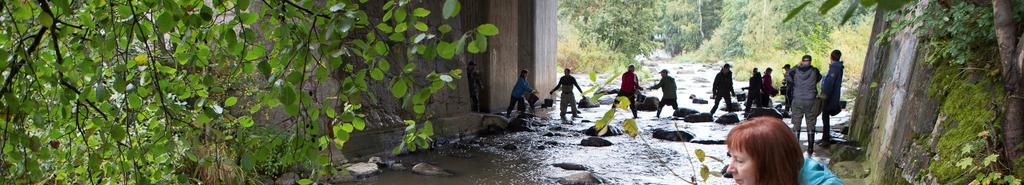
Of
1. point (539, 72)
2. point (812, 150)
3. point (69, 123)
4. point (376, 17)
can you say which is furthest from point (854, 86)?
point (69, 123)

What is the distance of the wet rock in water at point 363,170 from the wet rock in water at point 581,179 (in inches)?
88.0

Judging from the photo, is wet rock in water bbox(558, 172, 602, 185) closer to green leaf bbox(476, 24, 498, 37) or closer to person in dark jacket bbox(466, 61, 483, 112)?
person in dark jacket bbox(466, 61, 483, 112)

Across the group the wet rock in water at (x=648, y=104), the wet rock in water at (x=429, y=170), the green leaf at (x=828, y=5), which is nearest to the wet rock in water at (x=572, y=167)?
the wet rock in water at (x=429, y=170)

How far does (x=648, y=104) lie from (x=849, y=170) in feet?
33.7

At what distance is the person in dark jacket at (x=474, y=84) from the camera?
15.7m

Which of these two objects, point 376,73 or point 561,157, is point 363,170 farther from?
point 376,73

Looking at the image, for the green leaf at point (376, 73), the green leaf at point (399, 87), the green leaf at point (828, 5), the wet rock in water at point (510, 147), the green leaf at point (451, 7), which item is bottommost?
the wet rock in water at point (510, 147)

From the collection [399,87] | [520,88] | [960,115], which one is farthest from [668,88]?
[399,87]

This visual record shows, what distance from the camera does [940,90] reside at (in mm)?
6516

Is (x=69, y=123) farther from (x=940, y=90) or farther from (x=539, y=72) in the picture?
(x=539, y=72)

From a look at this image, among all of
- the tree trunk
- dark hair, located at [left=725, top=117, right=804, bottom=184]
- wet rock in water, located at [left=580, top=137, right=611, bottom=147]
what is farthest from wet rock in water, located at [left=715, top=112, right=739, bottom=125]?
dark hair, located at [left=725, top=117, right=804, bottom=184]

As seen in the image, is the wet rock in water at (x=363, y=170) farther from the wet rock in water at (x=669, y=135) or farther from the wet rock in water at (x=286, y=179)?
the wet rock in water at (x=669, y=135)

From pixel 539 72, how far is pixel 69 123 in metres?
16.0

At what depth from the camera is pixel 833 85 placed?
10133 mm
